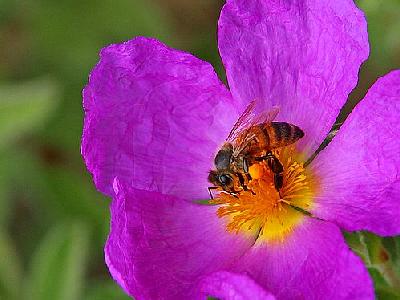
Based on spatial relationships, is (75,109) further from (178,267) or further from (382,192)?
(382,192)

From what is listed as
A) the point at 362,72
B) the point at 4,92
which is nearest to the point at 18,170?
the point at 4,92

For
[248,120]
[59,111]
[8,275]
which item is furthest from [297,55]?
[59,111]

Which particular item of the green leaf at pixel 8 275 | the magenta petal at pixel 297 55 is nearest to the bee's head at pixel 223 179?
the magenta petal at pixel 297 55

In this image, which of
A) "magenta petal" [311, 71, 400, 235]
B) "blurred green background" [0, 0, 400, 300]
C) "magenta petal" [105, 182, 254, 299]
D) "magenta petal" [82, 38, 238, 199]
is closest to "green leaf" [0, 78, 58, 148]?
"blurred green background" [0, 0, 400, 300]

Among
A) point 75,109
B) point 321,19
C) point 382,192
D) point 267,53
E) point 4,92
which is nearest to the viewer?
point 382,192

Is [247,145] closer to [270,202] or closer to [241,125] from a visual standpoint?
[241,125]

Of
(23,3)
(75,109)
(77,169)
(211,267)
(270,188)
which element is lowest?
(77,169)

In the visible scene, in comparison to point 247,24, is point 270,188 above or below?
below
